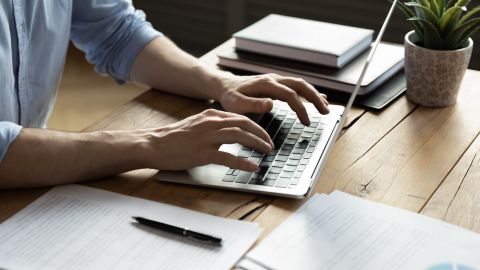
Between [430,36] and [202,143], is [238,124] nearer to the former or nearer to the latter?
[202,143]

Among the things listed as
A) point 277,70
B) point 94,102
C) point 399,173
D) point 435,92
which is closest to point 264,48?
point 277,70

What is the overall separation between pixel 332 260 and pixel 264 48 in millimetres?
662

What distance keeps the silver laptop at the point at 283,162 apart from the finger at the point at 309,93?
19 millimetres

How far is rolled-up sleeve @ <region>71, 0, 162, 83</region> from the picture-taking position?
145cm

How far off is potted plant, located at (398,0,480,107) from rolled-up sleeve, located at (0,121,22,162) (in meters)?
0.70

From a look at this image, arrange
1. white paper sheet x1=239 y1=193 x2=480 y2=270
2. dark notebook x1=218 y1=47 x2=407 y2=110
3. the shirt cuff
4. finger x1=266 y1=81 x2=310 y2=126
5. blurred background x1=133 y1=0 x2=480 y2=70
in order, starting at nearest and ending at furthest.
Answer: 1. white paper sheet x1=239 y1=193 x2=480 y2=270
2. finger x1=266 y1=81 x2=310 y2=126
3. dark notebook x1=218 y1=47 x2=407 y2=110
4. the shirt cuff
5. blurred background x1=133 y1=0 x2=480 y2=70

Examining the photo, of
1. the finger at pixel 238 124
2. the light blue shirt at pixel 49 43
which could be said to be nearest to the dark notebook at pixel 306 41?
the light blue shirt at pixel 49 43

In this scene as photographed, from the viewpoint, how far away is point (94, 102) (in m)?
2.98

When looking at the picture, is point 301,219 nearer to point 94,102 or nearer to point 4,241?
point 4,241

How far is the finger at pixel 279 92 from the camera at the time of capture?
3.90 ft

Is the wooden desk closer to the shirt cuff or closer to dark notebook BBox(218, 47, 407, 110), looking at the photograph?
dark notebook BBox(218, 47, 407, 110)

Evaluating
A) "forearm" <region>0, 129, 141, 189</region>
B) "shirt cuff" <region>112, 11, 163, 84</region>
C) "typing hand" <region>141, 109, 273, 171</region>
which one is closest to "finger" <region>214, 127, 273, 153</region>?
"typing hand" <region>141, 109, 273, 171</region>

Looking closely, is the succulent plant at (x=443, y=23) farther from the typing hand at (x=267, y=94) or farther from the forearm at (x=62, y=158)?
the forearm at (x=62, y=158)

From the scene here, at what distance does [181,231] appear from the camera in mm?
907
